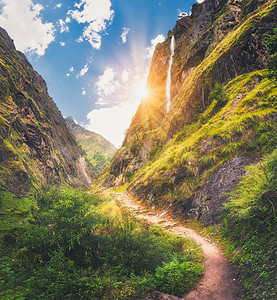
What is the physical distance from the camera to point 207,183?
1413 cm

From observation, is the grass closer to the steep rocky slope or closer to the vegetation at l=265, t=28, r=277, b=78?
the steep rocky slope

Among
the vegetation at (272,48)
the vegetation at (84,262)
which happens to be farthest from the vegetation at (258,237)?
the vegetation at (272,48)

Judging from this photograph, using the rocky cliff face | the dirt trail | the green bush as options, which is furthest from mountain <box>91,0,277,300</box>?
the rocky cliff face

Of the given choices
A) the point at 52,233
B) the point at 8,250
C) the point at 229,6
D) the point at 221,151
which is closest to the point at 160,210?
the point at 221,151

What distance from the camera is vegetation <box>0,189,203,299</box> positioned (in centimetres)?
444

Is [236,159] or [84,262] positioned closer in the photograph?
[84,262]

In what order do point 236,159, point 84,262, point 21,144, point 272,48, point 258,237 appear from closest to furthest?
point 258,237 → point 84,262 → point 272,48 → point 236,159 → point 21,144

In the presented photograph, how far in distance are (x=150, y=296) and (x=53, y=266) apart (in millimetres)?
3502

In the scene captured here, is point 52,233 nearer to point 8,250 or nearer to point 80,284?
point 8,250

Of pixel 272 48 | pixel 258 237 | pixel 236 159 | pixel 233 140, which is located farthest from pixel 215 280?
pixel 272 48

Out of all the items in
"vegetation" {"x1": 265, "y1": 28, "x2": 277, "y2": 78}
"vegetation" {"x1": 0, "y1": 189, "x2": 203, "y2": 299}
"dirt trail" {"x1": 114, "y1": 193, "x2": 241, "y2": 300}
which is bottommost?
"dirt trail" {"x1": 114, "y1": 193, "x2": 241, "y2": 300}

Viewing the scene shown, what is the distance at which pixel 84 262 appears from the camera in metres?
6.41

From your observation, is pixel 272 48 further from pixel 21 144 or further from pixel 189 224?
pixel 21 144

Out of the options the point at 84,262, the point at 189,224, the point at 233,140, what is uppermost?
the point at 233,140
